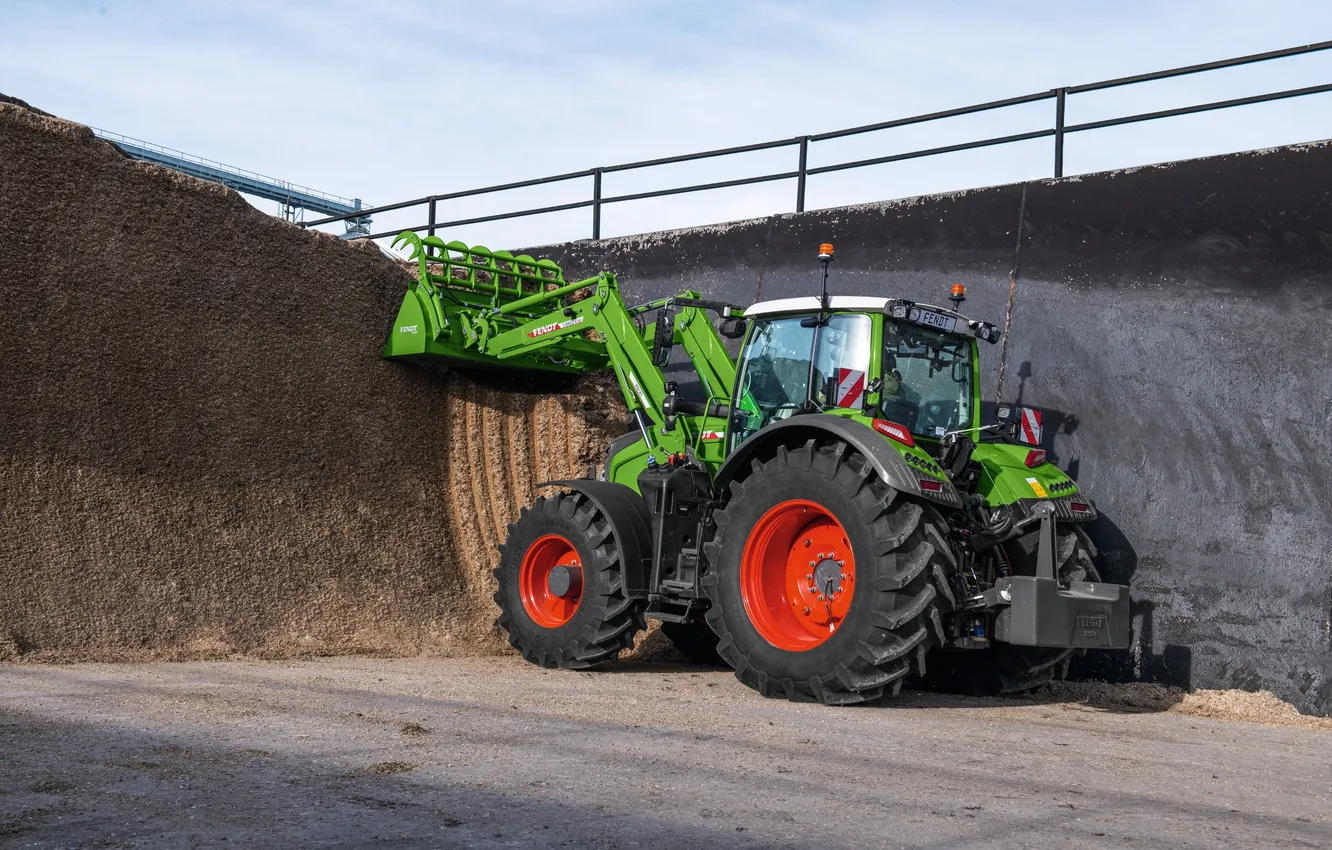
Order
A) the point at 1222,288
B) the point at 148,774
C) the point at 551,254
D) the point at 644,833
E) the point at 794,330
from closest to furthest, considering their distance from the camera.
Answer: the point at 644,833 → the point at 148,774 → the point at 794,330 → the point at 1222,288 → the point at 551,254

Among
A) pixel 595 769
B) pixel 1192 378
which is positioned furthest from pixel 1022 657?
pixel 595 769

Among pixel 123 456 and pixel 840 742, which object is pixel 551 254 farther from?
pixel 840 742

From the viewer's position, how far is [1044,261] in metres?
9.66

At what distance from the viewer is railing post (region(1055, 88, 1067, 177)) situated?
32.9 ft

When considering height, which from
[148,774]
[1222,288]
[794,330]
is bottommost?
[148,774]

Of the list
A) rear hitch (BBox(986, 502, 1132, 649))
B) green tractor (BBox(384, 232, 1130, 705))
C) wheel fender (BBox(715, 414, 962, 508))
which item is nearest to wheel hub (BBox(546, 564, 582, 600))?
green tractor (BBox(384, 232, 1130, 705))

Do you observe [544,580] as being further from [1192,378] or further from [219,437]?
[1192,378]

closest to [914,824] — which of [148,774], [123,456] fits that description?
[148,774]

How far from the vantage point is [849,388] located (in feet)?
25.7

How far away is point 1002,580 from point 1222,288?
2.99 metres

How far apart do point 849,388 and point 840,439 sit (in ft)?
1.25

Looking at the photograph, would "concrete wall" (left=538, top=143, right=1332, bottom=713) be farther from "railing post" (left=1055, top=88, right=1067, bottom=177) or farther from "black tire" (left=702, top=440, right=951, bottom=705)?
"black tire" (left=702, top=440, right=951, bottom=705)

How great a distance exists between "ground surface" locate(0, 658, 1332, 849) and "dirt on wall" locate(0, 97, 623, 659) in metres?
1.35

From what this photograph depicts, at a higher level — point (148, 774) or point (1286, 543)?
point (1286, 543)
